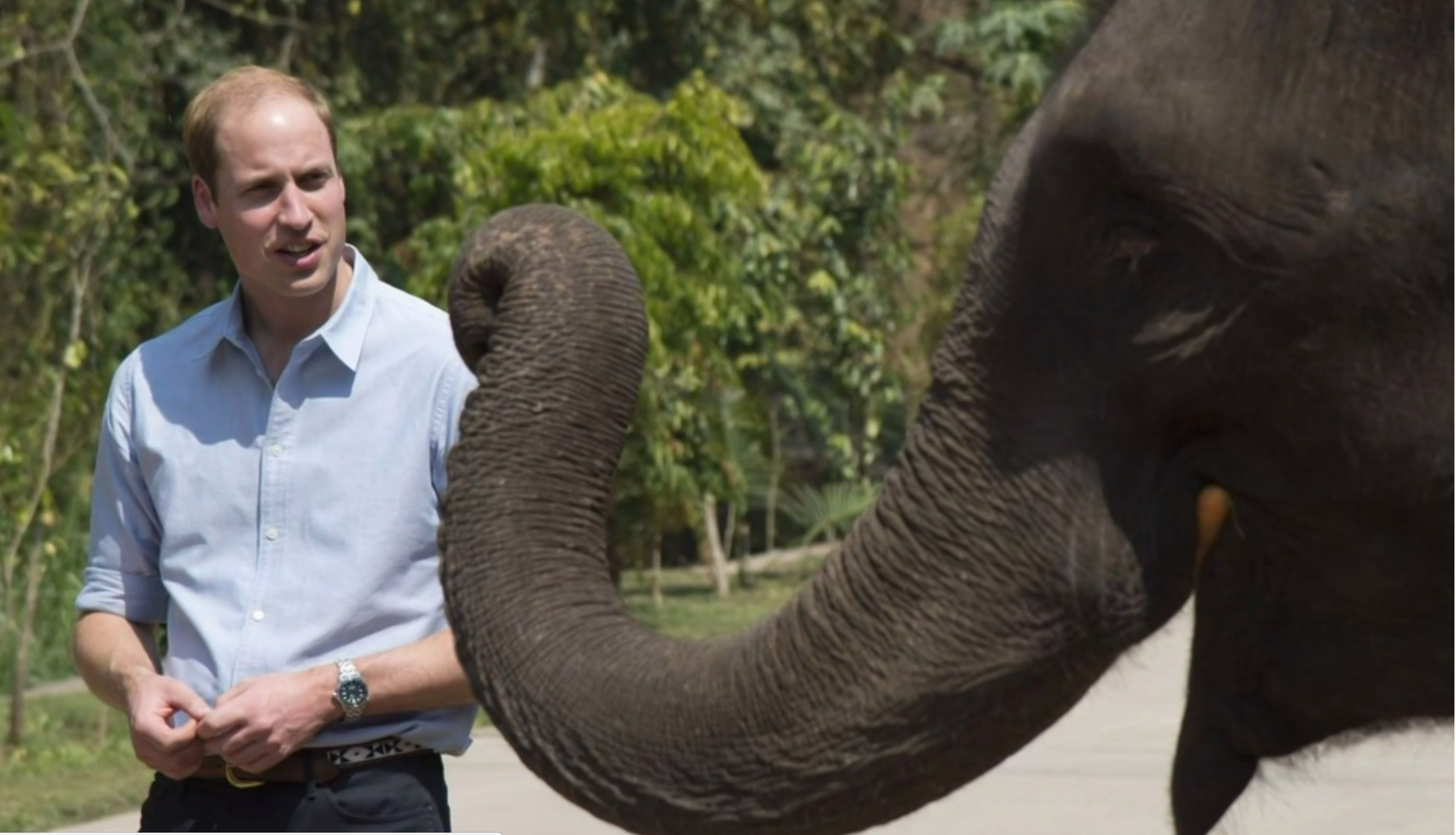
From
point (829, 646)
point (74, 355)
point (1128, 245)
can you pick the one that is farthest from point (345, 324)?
point (74, 355)

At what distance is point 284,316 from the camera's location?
3.84m

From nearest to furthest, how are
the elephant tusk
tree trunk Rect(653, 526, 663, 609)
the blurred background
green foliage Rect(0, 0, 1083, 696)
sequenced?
the elephant tusk → the blurred background → green foliage Rect(0, 0, 1083, 696) → tree trunk Rect(653, 526, 663, 609)

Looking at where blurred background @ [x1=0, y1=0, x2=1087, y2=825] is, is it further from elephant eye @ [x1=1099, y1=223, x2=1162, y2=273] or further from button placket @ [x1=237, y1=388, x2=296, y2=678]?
elephant eye @ [x1=1099, y1=223, x2=1162, y2=273]

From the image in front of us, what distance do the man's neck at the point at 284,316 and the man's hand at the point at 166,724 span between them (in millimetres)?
470

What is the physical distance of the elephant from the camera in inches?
96.8

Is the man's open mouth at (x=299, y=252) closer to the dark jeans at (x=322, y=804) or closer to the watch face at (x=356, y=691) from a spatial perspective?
the watch face at (x=356, y=691)

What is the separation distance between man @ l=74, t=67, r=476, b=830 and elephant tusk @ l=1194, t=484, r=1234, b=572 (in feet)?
4.55

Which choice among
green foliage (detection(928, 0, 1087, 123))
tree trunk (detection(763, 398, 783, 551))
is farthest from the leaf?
tree trunk (detection(763, 398, 783, 551))

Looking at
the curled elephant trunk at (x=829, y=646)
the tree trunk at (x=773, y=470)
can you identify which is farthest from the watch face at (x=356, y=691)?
the tree trunk at (x=773, y=470)

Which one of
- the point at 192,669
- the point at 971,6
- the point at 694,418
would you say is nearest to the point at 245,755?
the point at 192,669

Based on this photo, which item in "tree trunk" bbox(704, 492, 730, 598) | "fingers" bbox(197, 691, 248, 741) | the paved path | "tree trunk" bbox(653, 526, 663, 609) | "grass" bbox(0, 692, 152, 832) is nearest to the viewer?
"fingers" bbox(197, 691, 248, 741)

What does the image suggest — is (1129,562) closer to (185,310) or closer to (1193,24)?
(1193,24)

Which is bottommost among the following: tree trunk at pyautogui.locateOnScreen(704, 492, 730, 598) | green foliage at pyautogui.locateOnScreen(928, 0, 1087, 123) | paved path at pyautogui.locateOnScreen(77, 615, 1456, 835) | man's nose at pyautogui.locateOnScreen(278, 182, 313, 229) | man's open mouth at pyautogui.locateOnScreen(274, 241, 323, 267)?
tree trunk at pyautogui.locateOnScreen(704, 492, 730, 598)

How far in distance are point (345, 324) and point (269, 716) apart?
577 millimetres
